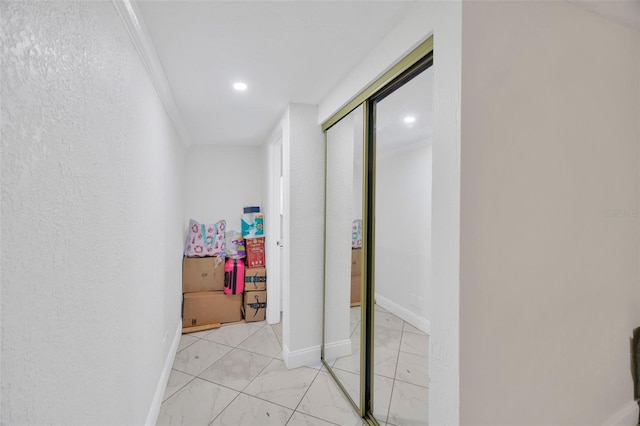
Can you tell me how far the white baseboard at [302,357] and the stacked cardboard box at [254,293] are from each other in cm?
→ 99

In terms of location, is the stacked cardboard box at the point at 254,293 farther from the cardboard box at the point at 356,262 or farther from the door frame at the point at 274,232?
the cardboard box at the point at 356,262

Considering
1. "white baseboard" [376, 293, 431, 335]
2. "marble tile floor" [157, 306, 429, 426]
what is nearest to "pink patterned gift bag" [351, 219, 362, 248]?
"white baseboard" [376, 293, 431, 335]

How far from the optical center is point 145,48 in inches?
53.4

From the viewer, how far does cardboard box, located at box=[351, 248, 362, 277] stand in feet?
6.04

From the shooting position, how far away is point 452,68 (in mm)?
988

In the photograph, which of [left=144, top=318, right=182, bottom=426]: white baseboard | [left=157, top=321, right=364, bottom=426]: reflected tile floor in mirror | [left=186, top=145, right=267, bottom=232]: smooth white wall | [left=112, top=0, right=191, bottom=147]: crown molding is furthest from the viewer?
[left=186, top=145, right=267, bottom=232]: smooth white wall

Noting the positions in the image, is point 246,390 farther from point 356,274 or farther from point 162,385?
point 356,274

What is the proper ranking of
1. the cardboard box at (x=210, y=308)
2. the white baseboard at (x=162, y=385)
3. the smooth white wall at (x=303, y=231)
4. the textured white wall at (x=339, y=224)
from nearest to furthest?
the white baseboard at (x=162, y=385)
the textured white wall at (x=339, y=224)
the smooth white wall at (x=303, y=231)
the cardboard box at (x=210, y=308)

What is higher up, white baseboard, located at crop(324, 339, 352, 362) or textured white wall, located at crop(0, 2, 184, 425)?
textured white wall, located at crop(0, 2, 184, 425)

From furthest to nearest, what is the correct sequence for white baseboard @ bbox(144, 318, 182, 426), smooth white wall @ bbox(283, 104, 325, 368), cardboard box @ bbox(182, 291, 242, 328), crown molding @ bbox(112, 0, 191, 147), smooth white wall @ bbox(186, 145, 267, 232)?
smooth white wall @ bbox(186, 145, 267, 232), cardboard box @ bbox(182, 291, 242, 328), smooth white wall @ bbox(283, 104, 325, 368), white baseboard @ bbox(144, 318, 182, 426), crown molding @ bbox(112, 0, 191, 147)

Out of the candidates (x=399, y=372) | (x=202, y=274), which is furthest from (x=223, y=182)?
(x=399, y=372)

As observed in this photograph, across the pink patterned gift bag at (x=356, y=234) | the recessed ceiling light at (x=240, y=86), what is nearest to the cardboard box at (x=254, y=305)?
the pink patterned gift bag at (x=356, y=234)

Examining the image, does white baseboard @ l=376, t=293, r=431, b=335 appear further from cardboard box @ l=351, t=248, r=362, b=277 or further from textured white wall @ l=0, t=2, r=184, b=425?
textured white wall @ l=0, t=2, r=184, b=425

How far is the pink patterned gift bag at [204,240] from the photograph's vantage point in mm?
3371
